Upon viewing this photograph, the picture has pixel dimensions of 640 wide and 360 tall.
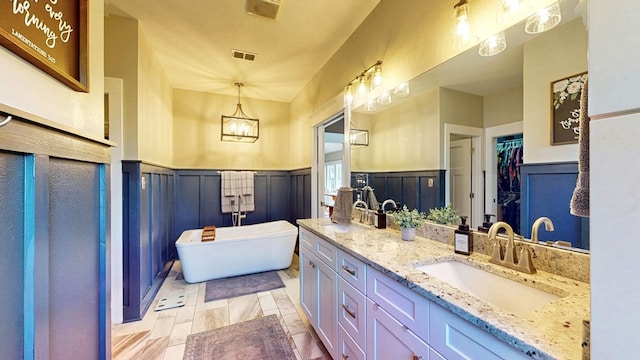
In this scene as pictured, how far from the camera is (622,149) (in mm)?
443

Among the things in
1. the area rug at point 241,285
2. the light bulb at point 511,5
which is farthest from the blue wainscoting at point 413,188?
the area rug at point 241,285

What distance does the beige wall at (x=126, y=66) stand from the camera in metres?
2.30

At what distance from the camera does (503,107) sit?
1246 millimetres

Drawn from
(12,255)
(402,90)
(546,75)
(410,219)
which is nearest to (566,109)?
(546,75)

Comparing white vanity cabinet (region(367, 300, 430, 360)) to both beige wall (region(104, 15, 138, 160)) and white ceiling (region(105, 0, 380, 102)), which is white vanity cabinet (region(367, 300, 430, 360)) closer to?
white ceiling (region(105, 0, 380, 102))

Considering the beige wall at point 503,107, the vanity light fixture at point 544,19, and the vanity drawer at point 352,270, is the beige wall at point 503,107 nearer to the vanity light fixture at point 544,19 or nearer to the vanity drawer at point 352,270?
the vanity light fixture at point 544,19

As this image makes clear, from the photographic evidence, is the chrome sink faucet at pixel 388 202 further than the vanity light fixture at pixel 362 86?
No

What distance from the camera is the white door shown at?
4.77 feet

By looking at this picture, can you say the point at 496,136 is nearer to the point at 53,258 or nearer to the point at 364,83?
the point at 364,83

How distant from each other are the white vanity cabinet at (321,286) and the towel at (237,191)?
239 centimetres

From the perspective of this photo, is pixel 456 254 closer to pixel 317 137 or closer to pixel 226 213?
pixel 317 137

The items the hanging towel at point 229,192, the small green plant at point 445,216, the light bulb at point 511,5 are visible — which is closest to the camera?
the light bulb at point 511,5

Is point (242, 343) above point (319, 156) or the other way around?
the other way around

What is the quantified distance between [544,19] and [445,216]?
3.47 ft
